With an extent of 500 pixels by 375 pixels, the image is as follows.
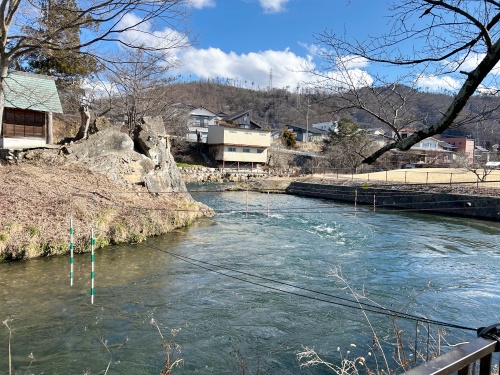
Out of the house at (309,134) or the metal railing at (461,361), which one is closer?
the metal railing at (461,361)

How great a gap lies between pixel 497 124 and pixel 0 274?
9.35 m

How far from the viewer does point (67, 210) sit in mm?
10680

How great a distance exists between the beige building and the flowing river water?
34.0m

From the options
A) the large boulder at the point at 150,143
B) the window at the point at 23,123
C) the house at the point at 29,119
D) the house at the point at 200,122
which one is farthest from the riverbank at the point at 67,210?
the house at the point at 200,122

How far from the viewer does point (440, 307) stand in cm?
683

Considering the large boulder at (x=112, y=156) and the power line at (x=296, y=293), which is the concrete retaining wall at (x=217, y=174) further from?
the power line at (x=296, y=293)

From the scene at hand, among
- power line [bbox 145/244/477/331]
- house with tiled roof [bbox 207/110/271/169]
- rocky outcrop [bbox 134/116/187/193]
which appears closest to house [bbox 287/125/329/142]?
house with tiled roof [bbox 207/110/271/169]

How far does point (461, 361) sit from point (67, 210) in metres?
11.0

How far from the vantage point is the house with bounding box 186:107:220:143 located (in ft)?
182

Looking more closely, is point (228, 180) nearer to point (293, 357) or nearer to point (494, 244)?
point (494, 244)

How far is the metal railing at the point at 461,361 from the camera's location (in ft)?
5.11

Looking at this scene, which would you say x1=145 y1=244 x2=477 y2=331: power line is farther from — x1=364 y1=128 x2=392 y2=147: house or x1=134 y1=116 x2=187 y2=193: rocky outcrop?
x1=134 y1=116 x2=187 y2=193: rocky outcrop

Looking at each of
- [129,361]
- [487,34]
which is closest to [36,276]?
[129,361]

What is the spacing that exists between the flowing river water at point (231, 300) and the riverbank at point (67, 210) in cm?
52
